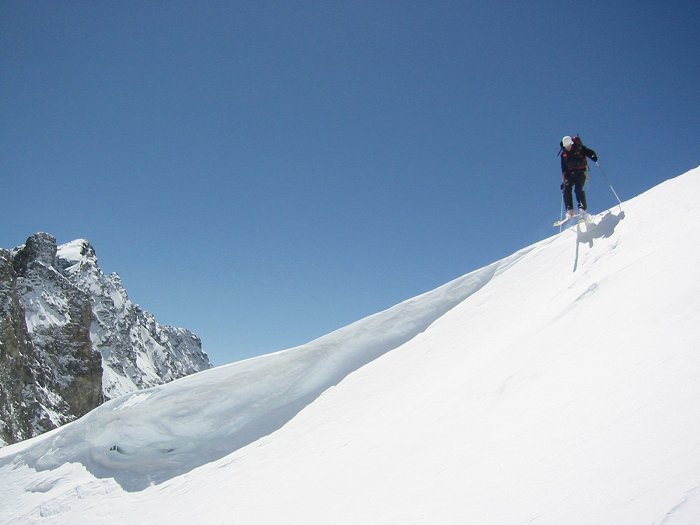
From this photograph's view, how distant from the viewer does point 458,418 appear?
3963mm

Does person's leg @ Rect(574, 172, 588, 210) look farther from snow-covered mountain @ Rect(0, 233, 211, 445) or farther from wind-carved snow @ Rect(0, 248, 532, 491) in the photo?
snow-covered mountain @ Rect(0, 233, 211, 445)

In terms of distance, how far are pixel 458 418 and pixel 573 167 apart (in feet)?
19.9

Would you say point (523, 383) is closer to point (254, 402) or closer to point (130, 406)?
point (254, 402)

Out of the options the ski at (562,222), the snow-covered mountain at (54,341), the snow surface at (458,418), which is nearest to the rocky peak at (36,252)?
the snow-covered mountain at (54,341)

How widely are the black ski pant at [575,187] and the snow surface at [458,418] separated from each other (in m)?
0.57

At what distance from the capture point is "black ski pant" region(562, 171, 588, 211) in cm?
777

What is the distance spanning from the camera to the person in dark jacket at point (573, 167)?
25.8 ft

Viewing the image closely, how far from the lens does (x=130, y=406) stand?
762cm

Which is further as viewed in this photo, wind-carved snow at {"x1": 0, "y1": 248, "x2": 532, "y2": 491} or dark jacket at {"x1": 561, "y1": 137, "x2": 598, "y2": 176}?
dark jacket at {"x1": 561, "y1": 137, "x2": 598, "y2": 176}

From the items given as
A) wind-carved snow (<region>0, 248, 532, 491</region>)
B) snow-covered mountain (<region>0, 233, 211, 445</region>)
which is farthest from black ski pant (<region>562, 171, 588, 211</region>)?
snow-covered mountain (<region>0, 233, 211, 445</region>)

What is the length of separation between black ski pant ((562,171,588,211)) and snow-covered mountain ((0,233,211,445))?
4641 centimetres

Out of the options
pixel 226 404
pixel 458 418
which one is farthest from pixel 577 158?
pixel 226 404

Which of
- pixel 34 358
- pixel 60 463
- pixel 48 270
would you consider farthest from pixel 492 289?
pixel 48 270

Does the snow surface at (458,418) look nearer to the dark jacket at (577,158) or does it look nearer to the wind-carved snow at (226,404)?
the wind-carved snow at (226,404)
